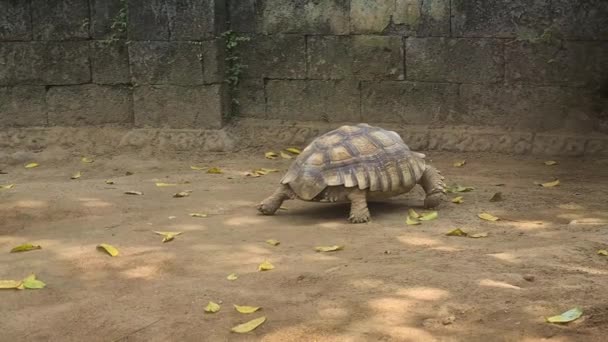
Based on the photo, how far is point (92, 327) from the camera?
366cm

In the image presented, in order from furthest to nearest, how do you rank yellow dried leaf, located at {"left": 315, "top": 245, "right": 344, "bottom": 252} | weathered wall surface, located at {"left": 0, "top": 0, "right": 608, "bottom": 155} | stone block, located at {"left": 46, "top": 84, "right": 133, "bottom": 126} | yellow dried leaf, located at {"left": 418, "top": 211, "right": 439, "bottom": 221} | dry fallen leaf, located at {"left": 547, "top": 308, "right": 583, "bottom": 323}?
stone block, located at {"left": 46, "top": 84, "right": 133, "bottom": 126}, weathered wall surface, located at {"left": 0, "top": 0, "right": 608, "bottom": 155}, yellow dried leaf, located at {"left": 418, "top": 211, "right": 439, "bottom": 221}, yellow dried leaf, located at {"left": 315, "top": 245, "right": 344, "bottom": 252}, dry fallen leaf, located at {"left": 547, "top": 308, "right": 583, "bottom": 323}

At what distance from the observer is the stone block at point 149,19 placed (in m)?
8.09

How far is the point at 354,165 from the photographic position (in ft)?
17.9

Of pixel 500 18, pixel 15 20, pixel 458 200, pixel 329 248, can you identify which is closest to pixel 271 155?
pixel 458 200

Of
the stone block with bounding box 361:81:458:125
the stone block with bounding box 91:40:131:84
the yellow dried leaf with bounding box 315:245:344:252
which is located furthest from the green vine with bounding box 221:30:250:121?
the yellow dried leaf with bounding box 315:245:344:252

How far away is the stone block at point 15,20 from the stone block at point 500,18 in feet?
14.9

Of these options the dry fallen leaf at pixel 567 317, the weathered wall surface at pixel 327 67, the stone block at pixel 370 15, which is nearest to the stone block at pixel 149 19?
the weathered wall surface at pixel 327 67

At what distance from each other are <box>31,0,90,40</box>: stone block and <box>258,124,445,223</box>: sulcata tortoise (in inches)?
156

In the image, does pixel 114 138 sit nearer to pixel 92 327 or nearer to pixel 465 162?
pixel 465 162

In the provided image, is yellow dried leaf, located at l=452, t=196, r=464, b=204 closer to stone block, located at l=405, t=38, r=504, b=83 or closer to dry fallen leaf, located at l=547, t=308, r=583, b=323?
stone block, located at l=405, t=38, r=504, b=83

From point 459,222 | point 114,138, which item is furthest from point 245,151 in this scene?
point 459,222

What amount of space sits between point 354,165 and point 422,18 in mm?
3052

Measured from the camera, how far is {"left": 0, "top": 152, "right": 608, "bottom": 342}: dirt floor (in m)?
3.52

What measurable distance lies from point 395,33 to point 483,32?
2.89 ft
